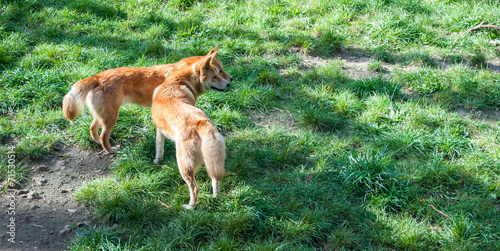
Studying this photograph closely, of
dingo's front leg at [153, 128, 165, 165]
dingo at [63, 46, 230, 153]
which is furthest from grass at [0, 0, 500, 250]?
dingo at [63, 46, 230, 153]

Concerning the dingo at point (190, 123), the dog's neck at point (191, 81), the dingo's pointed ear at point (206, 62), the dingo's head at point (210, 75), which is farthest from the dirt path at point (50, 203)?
the dingo's pointed ear at point (206, 62)

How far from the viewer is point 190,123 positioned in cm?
392

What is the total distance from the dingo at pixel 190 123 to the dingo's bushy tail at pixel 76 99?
77 centimetres

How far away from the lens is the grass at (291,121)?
12.7 feet

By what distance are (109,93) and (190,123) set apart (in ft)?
4.03

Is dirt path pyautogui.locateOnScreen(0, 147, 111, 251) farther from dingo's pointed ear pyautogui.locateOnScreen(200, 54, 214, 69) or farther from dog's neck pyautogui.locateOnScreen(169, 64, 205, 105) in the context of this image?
dingo's pointed ear pyautogui.locateOnScreen(200, 54, 214, 69)

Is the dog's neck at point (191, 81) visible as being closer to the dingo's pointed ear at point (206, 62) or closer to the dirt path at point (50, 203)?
the dingo's pointed ear at point (206, 62)

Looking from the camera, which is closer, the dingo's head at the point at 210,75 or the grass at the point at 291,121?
the grass at the point at 291,121

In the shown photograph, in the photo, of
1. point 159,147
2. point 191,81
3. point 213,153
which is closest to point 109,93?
point 159,147

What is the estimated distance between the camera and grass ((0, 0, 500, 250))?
3.88 m

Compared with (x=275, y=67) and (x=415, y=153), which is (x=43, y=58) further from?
(x=415, y=153)

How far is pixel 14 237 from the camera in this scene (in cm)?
374

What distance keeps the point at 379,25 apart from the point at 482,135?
9.34 ft

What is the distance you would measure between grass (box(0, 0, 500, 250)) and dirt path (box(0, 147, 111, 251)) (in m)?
0.14
